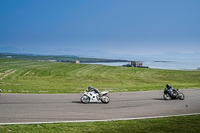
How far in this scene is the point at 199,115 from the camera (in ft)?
45.4

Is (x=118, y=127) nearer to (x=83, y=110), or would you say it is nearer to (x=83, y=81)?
(x=83, y=110)

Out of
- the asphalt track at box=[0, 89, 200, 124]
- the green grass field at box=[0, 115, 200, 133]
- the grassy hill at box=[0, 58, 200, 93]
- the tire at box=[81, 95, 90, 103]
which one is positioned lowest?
the green grass field at box=[0, 115, 200, 133]

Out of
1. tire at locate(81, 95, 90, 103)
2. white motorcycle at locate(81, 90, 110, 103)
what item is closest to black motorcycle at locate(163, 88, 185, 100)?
white motorcycle at locate(81, 90, 110, 103)

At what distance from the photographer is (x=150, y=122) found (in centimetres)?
1221

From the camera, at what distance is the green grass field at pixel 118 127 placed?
10.5m

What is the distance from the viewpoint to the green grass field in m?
10.5

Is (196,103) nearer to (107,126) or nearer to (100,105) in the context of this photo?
(100,105)

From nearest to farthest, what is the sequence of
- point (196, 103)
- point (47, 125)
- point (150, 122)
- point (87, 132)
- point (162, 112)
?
point (87, 132) < point (47, 125) < point (150, 122) < point (162, 112) < point (196, 103)

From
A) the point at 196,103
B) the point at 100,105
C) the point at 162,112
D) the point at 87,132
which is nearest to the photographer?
the point at 87,132

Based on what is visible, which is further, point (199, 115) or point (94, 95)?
point (94, 95)

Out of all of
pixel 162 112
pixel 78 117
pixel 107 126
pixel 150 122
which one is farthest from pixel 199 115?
pixel 78 117

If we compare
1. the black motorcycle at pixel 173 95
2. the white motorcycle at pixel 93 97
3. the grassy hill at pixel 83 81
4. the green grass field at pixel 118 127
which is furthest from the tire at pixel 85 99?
the grassy hill at pixel 83 81

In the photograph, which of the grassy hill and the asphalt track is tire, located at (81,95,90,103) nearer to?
the asphalt track

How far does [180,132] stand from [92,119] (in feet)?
15.2
